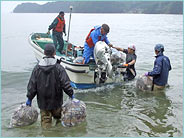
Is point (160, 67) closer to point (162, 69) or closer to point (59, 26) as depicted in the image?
point (162, 69)

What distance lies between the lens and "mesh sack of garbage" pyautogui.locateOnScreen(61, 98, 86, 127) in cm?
496

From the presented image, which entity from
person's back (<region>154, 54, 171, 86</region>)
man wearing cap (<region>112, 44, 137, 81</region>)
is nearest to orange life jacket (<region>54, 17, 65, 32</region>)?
man wearing cap (<region>112, 44, 137, 81</region>)

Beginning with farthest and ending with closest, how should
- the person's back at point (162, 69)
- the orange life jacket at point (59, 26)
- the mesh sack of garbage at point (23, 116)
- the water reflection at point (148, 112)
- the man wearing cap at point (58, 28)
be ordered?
the orange life jacket at point (59, 26)
the man wearing cap at point (58, 28)
the person's back at point (162, 69)
the water reflection at point (148, 112)
the mesh sack of garbage at point (23, 116)

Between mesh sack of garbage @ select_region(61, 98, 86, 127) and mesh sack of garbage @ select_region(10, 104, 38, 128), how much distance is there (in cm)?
71

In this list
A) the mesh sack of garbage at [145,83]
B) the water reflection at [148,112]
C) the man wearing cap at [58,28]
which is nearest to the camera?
the water reflection at [148,112]

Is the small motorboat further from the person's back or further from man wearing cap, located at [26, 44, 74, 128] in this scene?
man wearing cap, located at [26, 44, 74, 128]

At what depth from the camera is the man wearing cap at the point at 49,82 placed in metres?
4.53

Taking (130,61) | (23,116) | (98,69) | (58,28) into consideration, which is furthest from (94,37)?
(58,28)

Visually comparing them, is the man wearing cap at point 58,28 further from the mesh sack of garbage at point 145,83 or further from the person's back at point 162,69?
the person's back at point 162,69

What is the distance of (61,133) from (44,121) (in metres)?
0.45

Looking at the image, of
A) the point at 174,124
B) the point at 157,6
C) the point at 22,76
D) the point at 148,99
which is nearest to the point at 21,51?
the point at 22,76

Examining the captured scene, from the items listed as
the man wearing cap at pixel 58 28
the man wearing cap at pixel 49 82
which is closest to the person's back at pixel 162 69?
Answer: the man wearing cap at pixel 49 82

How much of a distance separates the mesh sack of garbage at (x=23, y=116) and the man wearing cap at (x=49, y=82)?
0.50m

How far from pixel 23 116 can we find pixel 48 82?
1.15m
